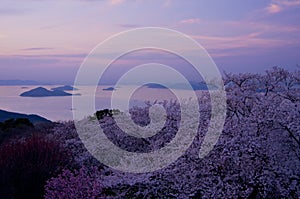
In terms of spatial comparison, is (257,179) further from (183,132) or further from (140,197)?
(140,197)

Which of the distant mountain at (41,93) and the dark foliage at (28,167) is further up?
the distant mountain at (41,93)

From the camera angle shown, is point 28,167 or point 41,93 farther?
point 41,93

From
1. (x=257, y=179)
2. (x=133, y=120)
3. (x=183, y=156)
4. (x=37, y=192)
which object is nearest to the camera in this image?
(x=257, y=179)

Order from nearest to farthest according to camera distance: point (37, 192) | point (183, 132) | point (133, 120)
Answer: point (183, 132), point (37, 192), point (133, 120)

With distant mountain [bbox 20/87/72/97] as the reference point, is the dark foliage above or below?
below

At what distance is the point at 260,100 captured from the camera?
525 inches

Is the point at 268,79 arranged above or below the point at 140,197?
above

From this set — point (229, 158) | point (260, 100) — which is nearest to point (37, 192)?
point (229, 158)

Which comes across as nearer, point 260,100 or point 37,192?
point 260,100

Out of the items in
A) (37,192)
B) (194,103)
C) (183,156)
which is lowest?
(37,192)

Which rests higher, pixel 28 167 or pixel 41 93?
pixel 41 93

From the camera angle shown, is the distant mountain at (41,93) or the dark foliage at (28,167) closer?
the dark foliage at (28,167)

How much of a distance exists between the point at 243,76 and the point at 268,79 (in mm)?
967

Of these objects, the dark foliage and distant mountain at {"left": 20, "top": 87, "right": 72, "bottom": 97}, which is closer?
the dark foliage
